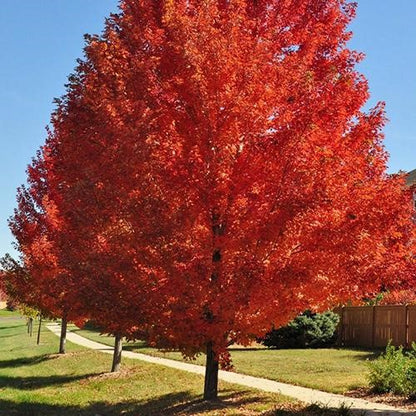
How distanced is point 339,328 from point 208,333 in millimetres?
17322

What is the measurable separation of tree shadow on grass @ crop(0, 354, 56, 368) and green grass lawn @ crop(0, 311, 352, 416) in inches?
72.4

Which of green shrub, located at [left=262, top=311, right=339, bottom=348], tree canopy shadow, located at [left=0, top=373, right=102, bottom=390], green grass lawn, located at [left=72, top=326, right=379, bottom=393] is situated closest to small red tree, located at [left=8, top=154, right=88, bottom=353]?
tree canopy shadow, located at [left=0, top=373, right=102, bottom=390]

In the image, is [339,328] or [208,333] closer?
[208,333]

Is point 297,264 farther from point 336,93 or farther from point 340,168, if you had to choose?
point 336,93

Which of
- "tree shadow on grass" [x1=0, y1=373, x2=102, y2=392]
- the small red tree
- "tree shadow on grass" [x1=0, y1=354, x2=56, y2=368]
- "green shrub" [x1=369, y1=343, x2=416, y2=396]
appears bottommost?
"tree shadow on grass" [x1=0, y1=354, x2=56, y2=368]

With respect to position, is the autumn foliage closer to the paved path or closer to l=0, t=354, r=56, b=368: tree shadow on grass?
the paved path

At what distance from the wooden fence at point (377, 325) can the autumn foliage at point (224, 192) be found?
11718mm

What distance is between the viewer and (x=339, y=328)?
2520 centimetres

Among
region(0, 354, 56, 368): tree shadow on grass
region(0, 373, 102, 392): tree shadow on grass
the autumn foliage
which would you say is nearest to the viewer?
the autumn foliage

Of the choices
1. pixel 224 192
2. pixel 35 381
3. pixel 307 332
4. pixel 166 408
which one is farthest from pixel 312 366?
pixel 224 192

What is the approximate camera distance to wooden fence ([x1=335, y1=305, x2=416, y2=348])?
68.6 ft

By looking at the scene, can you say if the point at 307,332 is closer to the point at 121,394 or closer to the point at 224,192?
the point at 121,394

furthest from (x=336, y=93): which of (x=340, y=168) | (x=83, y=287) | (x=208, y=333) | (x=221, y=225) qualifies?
(x=83, y=287)

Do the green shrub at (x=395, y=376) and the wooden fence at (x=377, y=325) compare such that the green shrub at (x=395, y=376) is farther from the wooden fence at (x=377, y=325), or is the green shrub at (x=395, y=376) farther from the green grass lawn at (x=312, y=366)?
the wooden fence at (x=377, y=325)
